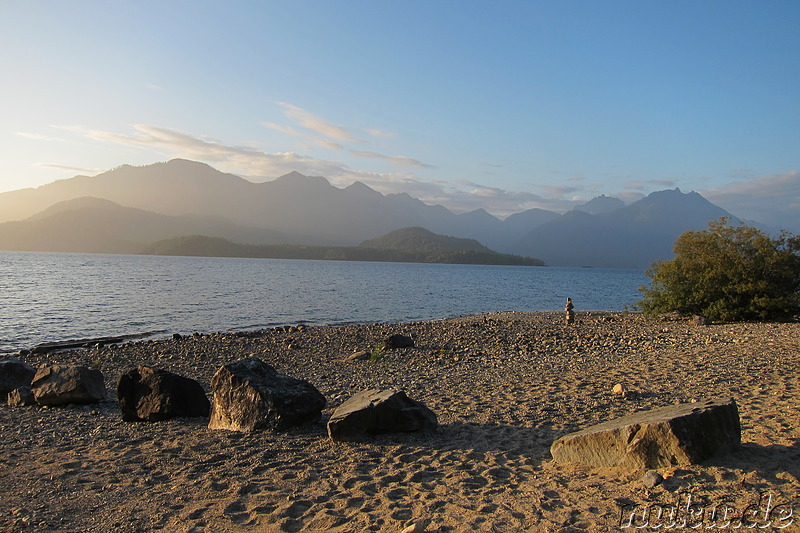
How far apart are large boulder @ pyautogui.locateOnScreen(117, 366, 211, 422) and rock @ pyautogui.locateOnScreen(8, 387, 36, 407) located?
3.39 metres

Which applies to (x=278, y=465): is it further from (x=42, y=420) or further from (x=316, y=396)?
(x=42, y=420)

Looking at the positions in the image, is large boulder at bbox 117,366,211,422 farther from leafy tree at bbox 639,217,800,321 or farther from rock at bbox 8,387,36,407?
leafy tree at bbox 639,217,800,321

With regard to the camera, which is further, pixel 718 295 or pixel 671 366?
pixel 718 295

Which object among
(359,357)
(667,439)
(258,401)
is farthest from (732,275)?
(258,401)

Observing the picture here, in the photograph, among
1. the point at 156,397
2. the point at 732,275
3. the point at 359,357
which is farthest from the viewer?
the point at 732,275

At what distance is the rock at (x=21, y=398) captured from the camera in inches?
490

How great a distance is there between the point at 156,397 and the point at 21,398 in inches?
179

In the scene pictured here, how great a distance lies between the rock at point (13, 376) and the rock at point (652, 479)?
48.8 ft


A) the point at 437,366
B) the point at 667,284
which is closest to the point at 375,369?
the point at 437,366

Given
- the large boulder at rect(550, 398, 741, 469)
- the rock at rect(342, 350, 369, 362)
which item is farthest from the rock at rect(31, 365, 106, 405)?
the large boulder at rect(550, 398, 741, 469)

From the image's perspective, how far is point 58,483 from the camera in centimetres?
748

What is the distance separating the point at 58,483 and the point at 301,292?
2227 inches

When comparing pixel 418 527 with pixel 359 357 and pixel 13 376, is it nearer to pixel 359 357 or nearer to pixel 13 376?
pixel 13 376

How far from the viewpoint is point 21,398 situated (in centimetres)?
1247
